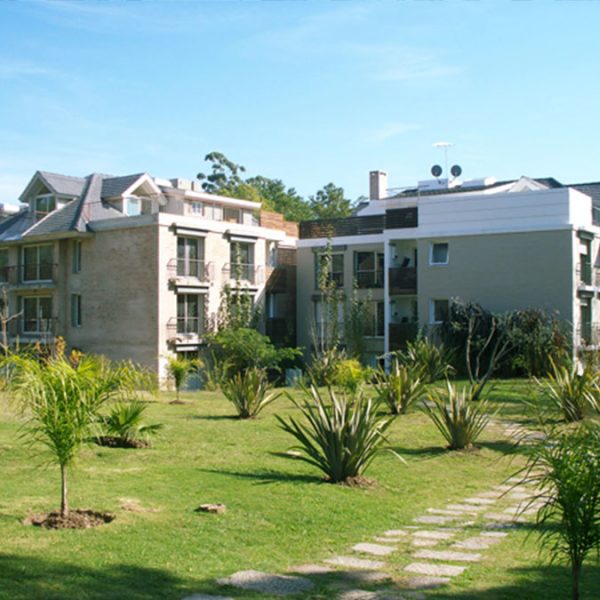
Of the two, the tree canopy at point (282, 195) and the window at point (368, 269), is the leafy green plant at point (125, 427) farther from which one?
the tree canopy at point (282, 195)

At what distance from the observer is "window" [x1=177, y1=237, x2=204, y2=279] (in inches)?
1481

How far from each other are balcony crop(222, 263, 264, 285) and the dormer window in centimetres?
936

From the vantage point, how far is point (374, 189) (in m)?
49.0

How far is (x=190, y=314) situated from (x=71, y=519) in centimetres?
2939

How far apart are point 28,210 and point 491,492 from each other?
36917 millimetres

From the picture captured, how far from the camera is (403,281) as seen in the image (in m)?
36.2

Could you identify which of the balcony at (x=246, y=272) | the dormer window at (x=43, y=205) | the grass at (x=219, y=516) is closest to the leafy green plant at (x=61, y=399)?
the grass at (x=219, y=516)

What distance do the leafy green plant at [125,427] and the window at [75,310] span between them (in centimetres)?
2649

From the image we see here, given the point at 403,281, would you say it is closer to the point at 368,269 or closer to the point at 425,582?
the point at 368,269

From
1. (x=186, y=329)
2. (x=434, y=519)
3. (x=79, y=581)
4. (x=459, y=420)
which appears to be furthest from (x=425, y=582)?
(x=186, y=329)

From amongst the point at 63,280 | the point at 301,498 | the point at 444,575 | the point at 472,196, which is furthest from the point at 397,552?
the point at 63,280

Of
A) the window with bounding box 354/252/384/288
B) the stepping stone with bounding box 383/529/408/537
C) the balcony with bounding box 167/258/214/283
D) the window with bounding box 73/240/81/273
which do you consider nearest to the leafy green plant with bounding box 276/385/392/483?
the stepping stone with bounding box 383/529/408/537

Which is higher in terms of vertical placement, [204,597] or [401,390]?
[401,390]

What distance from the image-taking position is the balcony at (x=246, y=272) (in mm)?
39625
